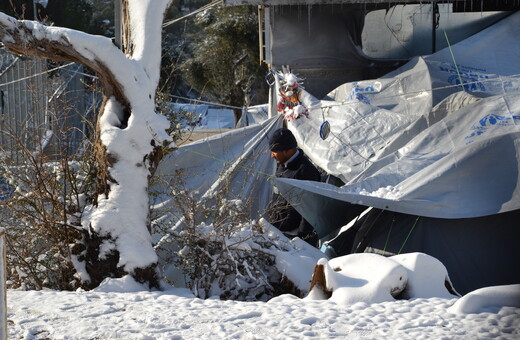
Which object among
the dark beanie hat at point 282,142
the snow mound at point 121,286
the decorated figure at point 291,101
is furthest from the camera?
the decorated figure at point 291,101

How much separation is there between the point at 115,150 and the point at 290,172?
2.11 metres

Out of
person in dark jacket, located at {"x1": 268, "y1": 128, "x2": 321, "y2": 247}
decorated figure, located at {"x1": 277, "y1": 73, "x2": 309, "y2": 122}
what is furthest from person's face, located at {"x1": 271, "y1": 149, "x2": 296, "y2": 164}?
decorated figure, located at {"x1": 277, "y1": 73, "x2": 309, "y2": 122}

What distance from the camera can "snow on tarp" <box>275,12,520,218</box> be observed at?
23.2 feet

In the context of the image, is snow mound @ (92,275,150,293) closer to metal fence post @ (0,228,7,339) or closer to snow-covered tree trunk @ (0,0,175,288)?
snow-covered tree trunk @ (0,0,175,288)

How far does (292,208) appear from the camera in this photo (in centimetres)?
789

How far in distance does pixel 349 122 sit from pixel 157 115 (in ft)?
10.4

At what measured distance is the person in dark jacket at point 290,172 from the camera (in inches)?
307

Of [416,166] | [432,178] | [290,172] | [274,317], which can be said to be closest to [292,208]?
[290,172]

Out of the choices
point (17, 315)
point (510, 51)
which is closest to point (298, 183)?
point (17, 315)

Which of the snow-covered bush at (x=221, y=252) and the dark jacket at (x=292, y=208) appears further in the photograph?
the dark jacket at (x=292, y=208)

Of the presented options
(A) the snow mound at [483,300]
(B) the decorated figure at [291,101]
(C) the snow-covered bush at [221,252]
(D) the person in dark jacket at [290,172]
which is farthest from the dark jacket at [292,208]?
(A) the snow mound at [483,300]

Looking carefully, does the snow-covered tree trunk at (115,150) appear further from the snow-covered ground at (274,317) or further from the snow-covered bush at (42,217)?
the snow-covered ground at (274,317)

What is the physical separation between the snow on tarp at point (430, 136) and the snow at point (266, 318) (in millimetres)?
1534

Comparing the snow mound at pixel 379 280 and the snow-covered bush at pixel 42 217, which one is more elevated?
the snow-covered bush at pixel 42 217
